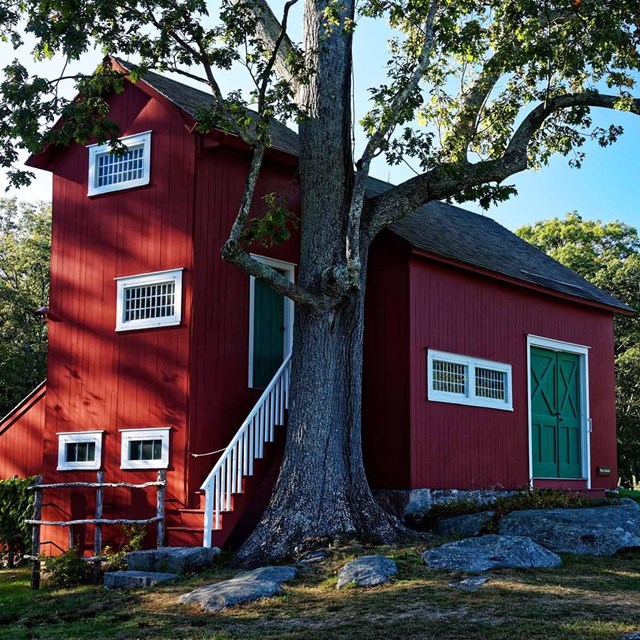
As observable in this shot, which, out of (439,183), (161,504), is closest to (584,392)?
(439,183)

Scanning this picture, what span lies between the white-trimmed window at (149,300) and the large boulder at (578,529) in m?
5.48

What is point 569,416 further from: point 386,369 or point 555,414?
point 386,369

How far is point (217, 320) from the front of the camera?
13727 mm

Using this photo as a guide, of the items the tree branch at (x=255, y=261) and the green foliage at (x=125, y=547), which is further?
the green foliage at (x=125, y=547)

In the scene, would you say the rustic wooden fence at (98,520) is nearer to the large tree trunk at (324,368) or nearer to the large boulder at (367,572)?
the large tree trunk at (324,368)

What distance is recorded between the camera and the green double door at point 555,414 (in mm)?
17906

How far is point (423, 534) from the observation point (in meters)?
12.8

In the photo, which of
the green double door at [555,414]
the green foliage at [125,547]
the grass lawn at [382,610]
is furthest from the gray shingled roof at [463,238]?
the grass lawn at [382,610]

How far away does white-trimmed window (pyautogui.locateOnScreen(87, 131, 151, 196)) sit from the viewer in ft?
47.7

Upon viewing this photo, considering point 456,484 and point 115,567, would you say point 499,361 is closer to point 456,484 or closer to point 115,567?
point 456,484

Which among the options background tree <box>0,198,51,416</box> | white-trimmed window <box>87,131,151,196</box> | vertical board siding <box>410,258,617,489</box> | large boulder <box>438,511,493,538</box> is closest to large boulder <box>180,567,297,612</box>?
large boulder <box>438,511,493,538</box>

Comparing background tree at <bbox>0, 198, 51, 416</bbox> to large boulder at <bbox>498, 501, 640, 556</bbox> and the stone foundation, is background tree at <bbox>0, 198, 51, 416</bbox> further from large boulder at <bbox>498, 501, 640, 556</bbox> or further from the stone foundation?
large boulder at <bbox>498, 501, 640, 556</bbox>

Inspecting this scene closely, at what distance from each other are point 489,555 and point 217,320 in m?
5.30

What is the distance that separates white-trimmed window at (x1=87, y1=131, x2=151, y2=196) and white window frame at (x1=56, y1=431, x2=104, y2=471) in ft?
12.3
